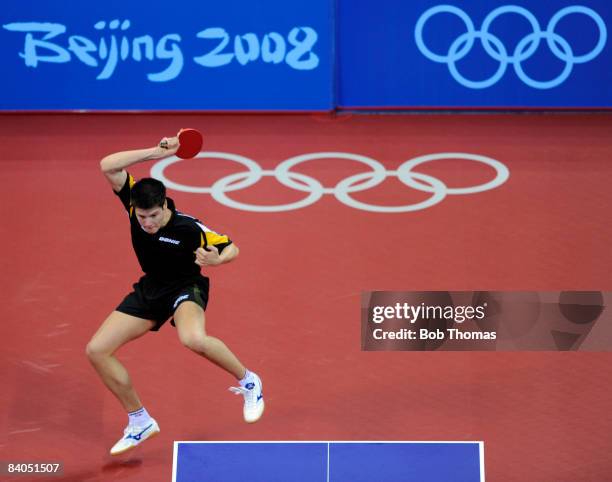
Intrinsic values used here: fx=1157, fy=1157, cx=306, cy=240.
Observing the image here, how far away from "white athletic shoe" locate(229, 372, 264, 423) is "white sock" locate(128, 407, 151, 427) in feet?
1.96

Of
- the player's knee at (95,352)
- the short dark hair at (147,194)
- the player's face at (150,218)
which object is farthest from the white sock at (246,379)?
the short dark hair at (147,194)

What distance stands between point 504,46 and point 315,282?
3.66 metres

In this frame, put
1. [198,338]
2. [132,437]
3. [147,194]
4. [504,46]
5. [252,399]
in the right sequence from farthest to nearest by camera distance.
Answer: [504,46] < [252,399] < [132,437] < [198,338] < [147,194]

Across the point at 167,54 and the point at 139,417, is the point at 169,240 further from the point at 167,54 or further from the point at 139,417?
the point at 167,54

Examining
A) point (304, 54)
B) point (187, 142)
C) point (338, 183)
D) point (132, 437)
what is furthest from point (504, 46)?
point (132, 437)

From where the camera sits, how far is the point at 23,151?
11266 mm

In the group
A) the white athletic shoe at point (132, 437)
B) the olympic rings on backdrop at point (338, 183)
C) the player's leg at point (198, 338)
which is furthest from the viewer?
the olympic rings on backdrop at point (338, 183)

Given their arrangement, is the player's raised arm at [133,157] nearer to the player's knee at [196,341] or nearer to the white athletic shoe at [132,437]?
the player's knee at [196,341]

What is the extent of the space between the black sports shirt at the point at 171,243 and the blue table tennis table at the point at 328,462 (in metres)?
1.16

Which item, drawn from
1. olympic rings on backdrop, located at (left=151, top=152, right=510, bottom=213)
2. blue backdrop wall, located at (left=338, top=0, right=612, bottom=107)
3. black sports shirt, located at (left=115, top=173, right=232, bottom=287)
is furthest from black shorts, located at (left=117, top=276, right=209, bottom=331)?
blue backdrop wall, located at (left=338, top=0, right=612, bottom=107)

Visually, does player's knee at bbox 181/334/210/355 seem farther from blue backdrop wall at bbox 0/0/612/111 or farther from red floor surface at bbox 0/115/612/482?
blue backdrop wall at bbox 0/0/612/111

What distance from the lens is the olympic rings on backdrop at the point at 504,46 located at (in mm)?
11516

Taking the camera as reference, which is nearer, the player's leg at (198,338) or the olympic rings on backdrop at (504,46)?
the player's leg at (198,338)

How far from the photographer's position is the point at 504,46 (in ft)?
38.1
